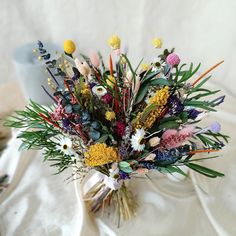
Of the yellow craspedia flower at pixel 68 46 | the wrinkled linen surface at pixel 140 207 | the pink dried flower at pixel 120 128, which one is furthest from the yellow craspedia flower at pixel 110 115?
the wrinkled linen surface at pixel 140 207

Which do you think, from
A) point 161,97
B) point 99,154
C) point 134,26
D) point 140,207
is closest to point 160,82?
point 161,97

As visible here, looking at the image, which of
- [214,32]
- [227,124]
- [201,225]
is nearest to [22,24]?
[214,32]

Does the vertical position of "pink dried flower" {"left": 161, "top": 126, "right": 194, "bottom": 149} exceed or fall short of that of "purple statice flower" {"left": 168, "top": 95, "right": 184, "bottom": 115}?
it falls short

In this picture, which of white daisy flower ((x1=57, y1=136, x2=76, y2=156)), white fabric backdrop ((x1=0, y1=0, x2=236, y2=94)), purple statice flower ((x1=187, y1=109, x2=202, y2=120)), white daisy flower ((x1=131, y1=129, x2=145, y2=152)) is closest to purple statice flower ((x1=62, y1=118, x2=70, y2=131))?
white daisy flower ((x1=57, y1=136, x2=76, y2=156))

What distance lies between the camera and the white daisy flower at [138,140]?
1.87 feet

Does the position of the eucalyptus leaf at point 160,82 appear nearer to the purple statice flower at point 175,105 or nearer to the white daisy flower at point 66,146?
the purple statice flower at point 175,105

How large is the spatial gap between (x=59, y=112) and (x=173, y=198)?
0.41 metres

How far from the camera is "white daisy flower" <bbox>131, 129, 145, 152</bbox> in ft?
1.87

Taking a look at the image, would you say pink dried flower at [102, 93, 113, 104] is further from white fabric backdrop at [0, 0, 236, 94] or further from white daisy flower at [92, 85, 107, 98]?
white fabric backdrop at [0, 0, 236, 94]

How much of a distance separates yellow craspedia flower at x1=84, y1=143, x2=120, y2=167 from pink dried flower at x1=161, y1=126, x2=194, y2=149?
10 cm

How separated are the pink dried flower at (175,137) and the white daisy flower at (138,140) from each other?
0.05 m

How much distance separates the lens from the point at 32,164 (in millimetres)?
975

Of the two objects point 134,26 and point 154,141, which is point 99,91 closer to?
point 154,141

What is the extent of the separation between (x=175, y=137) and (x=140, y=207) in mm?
292
